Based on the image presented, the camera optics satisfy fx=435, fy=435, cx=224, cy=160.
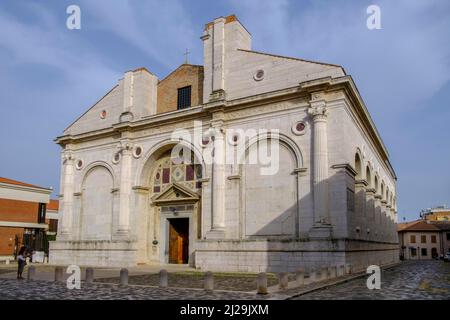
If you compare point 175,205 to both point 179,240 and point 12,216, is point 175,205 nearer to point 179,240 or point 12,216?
point 179,240

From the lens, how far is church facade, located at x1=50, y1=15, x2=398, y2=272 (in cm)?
2017

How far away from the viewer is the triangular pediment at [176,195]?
24.9 m

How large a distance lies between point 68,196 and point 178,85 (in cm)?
1078

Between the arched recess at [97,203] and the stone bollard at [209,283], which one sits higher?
the arched recess at [97,203]

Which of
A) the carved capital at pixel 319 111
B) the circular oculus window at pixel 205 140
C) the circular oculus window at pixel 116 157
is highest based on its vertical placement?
the carved capital at pixel 319 111

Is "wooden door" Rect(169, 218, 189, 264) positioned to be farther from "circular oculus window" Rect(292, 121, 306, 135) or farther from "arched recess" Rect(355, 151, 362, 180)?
"arched recess" Rect(355, 151, 362, 180)

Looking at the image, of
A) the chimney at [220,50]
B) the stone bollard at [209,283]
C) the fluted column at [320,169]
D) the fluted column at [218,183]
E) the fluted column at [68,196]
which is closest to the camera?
the stone bollard at [209,283]

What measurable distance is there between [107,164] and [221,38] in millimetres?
Answer: 11045

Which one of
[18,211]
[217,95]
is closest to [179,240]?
[217,95]

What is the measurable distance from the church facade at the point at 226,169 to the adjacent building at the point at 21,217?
12445 mm

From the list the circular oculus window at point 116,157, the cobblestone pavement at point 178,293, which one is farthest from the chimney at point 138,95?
the cobblestone pavement at point 178,293

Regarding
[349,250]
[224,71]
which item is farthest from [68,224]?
[349,250]

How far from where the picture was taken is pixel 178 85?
89.9ft

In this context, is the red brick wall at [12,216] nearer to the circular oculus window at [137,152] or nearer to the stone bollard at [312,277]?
the circular oculus window at [137,152]
